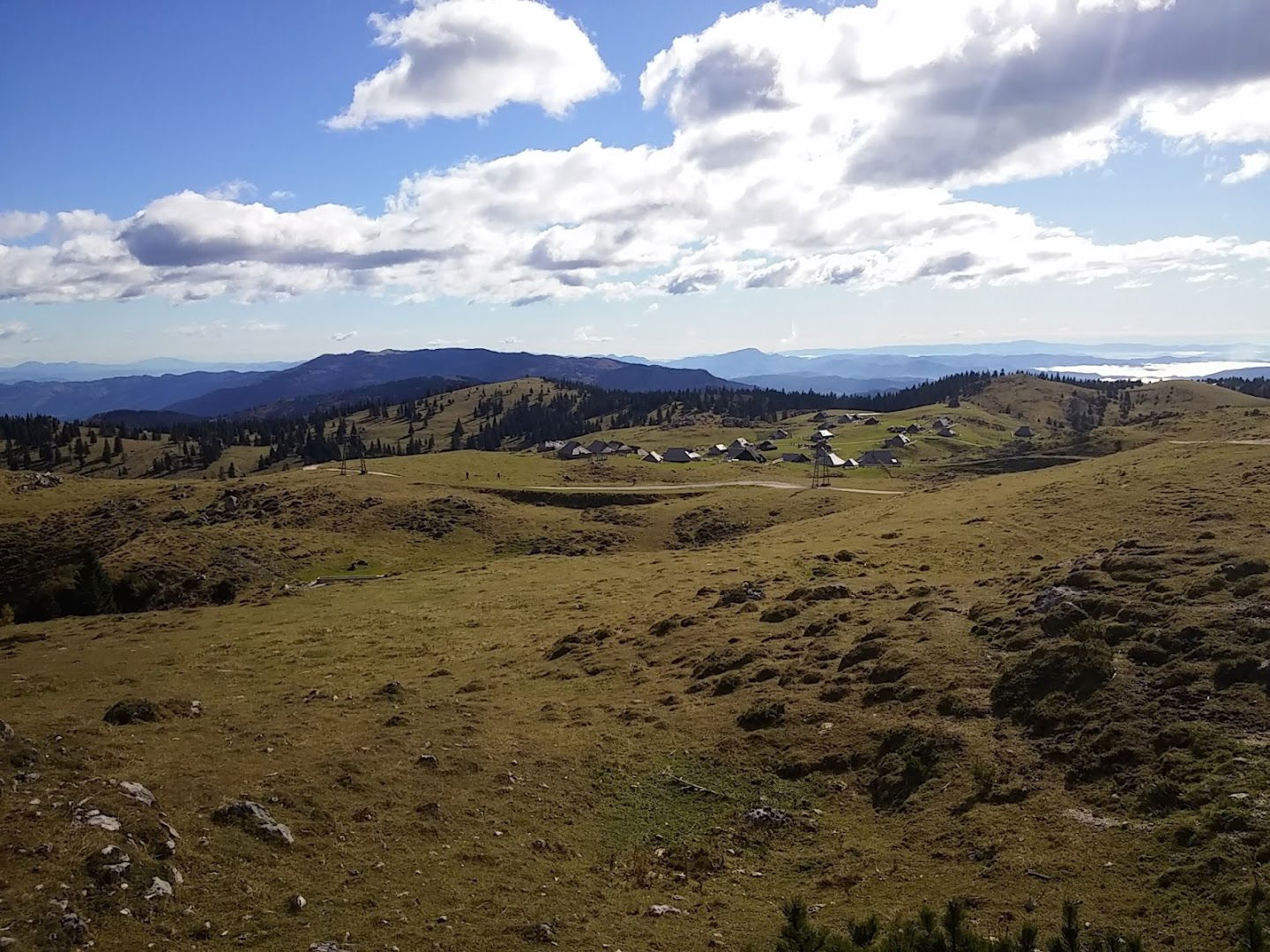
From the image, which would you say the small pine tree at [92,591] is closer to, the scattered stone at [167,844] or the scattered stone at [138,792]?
the scattered stone at [138,792]

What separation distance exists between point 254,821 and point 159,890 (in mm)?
3001

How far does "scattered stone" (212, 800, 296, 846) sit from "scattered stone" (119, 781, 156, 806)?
136 cm

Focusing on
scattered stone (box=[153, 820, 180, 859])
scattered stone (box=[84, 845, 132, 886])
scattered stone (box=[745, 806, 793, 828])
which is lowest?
scattered stone (box=[745, 806, 793, 828])

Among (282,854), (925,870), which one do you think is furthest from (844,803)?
(282,854)

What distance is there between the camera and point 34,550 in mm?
77438

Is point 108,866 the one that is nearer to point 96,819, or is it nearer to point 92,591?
point 96,819

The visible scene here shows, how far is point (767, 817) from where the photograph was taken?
60.0 feet

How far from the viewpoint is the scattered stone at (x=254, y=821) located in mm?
15938

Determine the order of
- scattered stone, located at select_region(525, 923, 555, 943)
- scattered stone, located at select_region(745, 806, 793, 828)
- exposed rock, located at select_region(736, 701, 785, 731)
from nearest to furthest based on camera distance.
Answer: scattered stone, located at select_region(525, 923, 555, 943)
scattered stone, located at select_region(745, 806, 793, 828)
exposed rock, located at select_region(736, 701, 785, 731)

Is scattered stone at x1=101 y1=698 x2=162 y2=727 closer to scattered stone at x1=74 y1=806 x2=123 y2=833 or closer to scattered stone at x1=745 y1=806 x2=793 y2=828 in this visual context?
scattered stone at x1=74 y1=806 x2=123 y2=833

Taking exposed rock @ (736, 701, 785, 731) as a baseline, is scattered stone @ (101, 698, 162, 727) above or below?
above

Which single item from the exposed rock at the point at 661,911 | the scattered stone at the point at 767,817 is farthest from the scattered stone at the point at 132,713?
the scattered stone at the point at 767,817

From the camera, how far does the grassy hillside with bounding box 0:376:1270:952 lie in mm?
13609

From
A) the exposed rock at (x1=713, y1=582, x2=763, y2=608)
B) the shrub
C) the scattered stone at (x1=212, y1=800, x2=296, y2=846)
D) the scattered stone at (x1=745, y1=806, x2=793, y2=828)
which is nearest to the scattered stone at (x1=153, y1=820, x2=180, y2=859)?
the scattered stone at (x1=212, y1=800, x2=296, y2=846)
